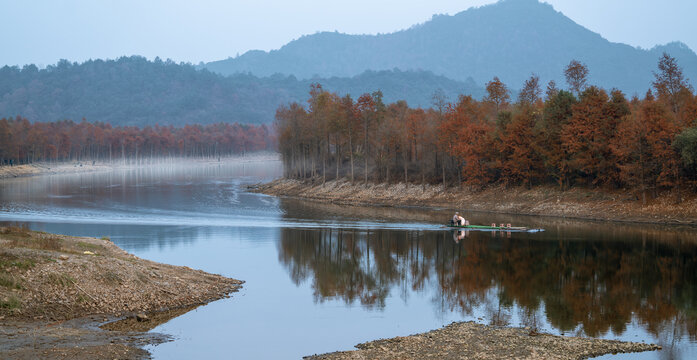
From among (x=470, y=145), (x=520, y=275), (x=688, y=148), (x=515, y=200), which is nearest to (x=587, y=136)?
(x=515, y=200)

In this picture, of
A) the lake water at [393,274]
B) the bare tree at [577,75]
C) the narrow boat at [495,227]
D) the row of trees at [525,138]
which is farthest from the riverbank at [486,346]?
the bare tree at [577,75]

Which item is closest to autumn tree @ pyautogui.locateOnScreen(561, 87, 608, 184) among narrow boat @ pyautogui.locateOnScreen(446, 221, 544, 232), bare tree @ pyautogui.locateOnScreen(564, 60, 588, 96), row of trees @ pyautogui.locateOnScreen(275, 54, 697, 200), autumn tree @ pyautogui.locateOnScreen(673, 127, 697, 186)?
row of trees @ pyautogui.locateOnScreen(275, 54, 697, 200)

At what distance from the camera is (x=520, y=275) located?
37375 millimetres

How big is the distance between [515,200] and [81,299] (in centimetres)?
6009

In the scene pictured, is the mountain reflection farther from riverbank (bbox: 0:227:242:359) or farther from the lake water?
riverbank (bbox: 0:227:242:359)

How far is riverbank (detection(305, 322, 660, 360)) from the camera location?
2098 cm

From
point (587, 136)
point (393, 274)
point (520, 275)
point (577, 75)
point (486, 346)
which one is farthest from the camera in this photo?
point (577, 75)

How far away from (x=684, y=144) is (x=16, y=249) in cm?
5662

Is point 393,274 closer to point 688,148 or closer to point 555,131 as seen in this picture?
point 688,148

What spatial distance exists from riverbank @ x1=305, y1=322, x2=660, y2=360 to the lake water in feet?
3.63

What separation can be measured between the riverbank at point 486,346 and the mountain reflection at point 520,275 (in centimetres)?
209

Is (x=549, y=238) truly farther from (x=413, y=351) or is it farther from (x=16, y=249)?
(x=16, y=249)

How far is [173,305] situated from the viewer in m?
27.8

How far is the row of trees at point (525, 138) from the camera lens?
64062 millimetres
